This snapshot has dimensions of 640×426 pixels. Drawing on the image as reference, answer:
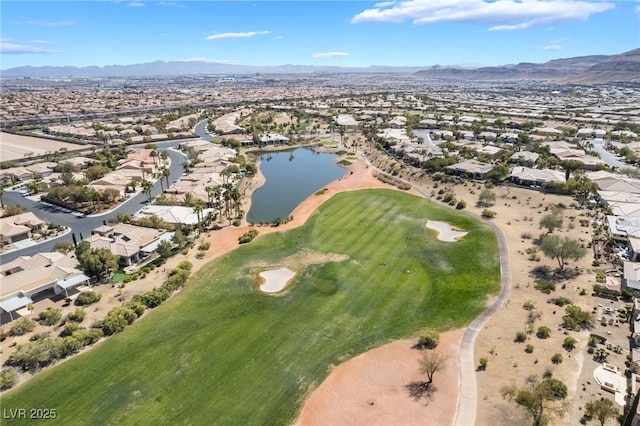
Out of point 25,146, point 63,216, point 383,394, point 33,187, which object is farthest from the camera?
point 25,146

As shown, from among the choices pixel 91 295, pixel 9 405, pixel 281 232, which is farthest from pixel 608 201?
pixel 9 405

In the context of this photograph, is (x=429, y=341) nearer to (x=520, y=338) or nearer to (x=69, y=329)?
(x=520, y=338)

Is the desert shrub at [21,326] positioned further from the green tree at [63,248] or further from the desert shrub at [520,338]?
the desert shrub at [520,338]

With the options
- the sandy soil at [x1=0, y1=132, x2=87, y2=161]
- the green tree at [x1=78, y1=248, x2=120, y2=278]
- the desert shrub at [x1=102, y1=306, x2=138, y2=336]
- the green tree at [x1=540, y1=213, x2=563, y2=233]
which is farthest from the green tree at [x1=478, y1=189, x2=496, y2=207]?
the sandy soil at [x1=0, y1=132, x2=87, y2=161]

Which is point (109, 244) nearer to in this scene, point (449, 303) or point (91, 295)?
point (91, 295)

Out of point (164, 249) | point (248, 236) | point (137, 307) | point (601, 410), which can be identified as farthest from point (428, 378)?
point (164, 249)

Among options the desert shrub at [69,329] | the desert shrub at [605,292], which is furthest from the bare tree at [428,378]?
the desert shrub at [69,329]
